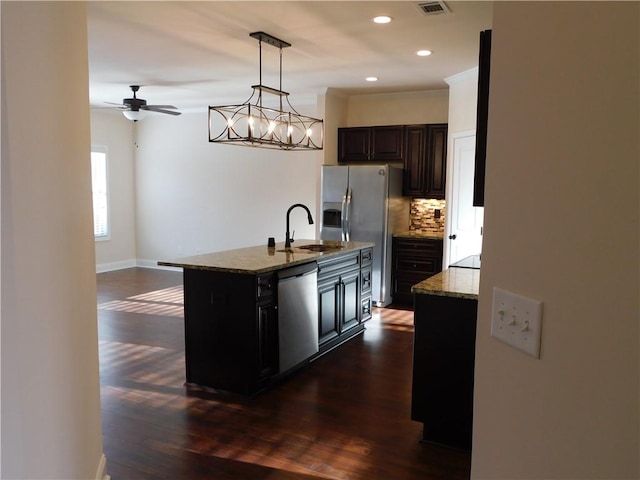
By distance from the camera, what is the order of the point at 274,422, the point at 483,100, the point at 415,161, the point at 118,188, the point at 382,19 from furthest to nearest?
the point at 118,188 → the point at 415,161 → the point at 382,19 → the point at 274,422 → the point at 483,100

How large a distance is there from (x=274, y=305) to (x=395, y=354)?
4.67ft

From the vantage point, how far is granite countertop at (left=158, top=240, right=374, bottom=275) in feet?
11.6

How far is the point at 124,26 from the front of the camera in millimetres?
3910

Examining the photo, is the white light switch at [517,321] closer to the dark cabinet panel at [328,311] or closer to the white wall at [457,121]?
the dark cabinet panel at [328,311]

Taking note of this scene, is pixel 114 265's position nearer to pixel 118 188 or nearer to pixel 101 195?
pixel 101 195

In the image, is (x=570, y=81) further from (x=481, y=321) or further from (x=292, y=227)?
(x=292, y=227)

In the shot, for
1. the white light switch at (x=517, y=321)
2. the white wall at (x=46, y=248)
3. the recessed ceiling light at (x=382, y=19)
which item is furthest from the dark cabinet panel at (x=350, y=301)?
the white light switch at (x=517, y=321)

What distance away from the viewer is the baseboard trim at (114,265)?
8648mm

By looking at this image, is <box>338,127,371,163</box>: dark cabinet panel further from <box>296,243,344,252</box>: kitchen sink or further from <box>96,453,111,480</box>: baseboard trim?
<box>96,453,111,480</box>: baseboard trim

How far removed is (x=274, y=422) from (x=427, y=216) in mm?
4181

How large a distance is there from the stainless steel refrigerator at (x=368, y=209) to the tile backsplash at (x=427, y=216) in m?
0.37

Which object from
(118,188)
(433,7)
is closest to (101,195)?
(118,188)

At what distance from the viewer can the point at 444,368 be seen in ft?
9.34

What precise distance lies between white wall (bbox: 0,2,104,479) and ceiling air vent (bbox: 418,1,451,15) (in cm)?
216
